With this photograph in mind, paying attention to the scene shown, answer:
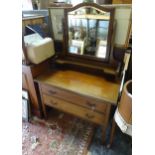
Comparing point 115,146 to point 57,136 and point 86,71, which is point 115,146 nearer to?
point 57,136

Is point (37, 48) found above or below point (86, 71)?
Answer: above

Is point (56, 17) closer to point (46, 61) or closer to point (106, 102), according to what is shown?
point (46, 61)

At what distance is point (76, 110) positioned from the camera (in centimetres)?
135

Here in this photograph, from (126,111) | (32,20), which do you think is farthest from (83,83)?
(32,20)

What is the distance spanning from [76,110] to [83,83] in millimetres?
274

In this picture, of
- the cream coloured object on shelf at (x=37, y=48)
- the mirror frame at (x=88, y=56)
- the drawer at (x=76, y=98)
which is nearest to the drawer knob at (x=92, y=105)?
the drawer at (x=76, y=98)

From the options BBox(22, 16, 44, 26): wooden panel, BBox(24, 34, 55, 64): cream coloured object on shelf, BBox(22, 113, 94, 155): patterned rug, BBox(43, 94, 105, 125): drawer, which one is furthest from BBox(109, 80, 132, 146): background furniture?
BBox(22, 16, 44, 26): wooden panel

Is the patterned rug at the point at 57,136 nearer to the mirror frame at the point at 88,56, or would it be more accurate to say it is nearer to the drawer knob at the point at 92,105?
the drawer knob at the point at 92,105

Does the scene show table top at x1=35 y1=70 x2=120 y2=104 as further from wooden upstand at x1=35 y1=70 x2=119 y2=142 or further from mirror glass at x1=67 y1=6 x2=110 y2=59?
mirror glass at x1=67 y1=6 x2=110 y2=59

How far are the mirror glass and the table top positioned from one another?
23 cm

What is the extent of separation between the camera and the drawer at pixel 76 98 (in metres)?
1.18

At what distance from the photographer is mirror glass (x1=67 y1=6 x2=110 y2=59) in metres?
1.21
